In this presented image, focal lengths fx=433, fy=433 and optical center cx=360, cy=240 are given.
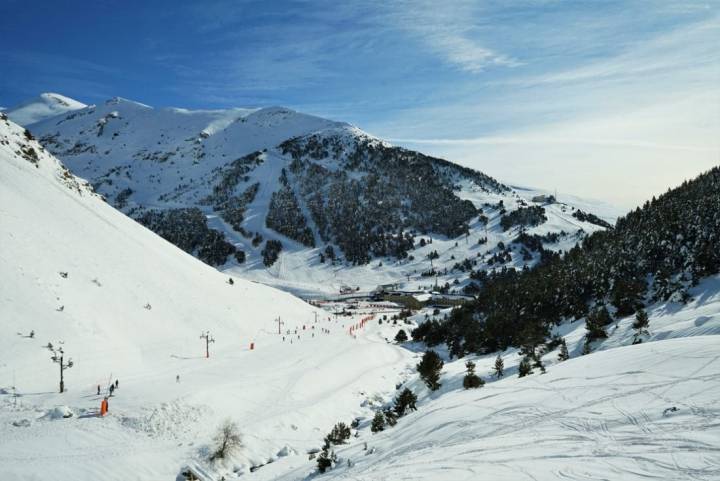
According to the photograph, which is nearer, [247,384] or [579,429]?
[579,429]

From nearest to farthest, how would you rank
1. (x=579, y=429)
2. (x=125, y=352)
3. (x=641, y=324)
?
(x=579, y=429)
(x=641, y=324)
(x=125, y=352)

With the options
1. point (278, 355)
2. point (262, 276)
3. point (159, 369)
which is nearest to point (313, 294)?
point (262, 276)

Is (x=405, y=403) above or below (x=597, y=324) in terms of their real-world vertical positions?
below

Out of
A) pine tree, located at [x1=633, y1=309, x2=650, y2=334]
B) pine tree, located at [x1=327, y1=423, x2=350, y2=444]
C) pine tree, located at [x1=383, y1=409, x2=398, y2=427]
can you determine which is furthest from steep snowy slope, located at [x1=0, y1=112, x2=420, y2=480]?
pine tree, located at [x1=633, y1=309, x2=650, y2=334]

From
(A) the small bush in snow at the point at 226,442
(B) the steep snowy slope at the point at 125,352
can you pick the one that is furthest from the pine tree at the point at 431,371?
(A) the small bush in snow at the point at 226,442

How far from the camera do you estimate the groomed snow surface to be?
418 inches

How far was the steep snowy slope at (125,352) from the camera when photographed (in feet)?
72.3

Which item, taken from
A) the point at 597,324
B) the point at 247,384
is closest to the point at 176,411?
the point at 247,384

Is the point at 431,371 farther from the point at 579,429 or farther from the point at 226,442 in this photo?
the point at 579,429

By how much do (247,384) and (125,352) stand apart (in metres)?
10.3

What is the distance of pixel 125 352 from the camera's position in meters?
33.4

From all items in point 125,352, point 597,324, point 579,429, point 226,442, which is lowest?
point 226,442

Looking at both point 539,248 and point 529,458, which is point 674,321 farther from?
point 539,248

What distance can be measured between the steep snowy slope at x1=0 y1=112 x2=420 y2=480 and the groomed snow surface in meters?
Answer: 0.14
